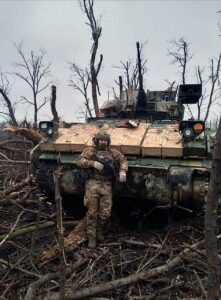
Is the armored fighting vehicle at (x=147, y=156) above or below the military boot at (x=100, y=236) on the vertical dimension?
above

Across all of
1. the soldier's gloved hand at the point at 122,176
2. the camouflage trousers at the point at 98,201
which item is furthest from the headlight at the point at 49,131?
the soldier's gloved hand at the point at 122,176

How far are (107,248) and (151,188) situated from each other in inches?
44.2

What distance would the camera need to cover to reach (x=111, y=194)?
20.6ft

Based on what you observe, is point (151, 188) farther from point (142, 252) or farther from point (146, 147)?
point (142, 252)

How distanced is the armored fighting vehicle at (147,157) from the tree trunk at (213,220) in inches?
136

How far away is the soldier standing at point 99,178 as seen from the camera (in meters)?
6.09

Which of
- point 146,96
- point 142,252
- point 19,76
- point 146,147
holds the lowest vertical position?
point 142,252

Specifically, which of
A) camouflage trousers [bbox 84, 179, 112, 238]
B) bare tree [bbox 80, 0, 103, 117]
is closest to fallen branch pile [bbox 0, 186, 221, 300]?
camouflage trousers [bbox 84, 179, 112, 238]

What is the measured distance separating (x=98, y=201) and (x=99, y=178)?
33 cm

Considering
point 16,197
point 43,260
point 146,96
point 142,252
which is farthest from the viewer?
point 146,96

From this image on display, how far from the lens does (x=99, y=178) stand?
20.3 feet

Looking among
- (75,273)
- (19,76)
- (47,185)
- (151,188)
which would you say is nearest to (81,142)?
(47,185)

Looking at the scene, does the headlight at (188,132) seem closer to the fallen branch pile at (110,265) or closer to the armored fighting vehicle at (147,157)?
the armored fighting vehicle at (147,157)

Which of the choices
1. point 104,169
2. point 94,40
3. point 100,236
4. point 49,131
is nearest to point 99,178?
point 104,169
